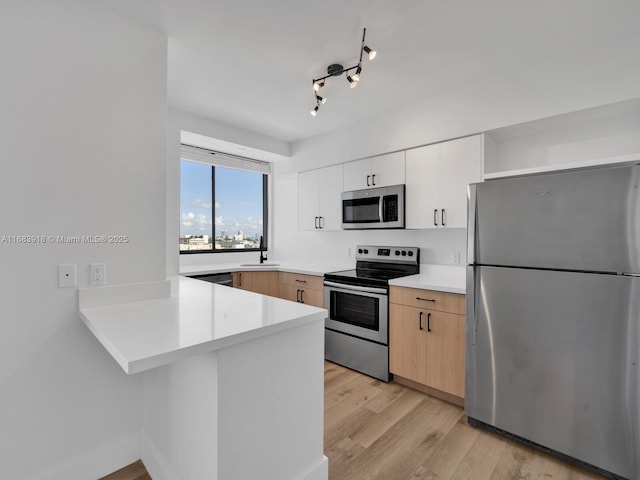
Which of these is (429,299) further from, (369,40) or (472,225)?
(369,40)

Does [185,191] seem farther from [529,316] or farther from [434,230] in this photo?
[529,316]

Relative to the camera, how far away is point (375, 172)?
3256 millimetres

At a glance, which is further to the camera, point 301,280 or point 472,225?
point 301,280

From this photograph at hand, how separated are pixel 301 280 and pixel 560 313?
2303 millimetres

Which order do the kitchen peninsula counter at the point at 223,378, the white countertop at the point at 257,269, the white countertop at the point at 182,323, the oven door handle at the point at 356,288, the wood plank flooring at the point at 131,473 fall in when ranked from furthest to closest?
the white countertop at the point at 257,269, the oven door handle at the point at 356,288, the wood plank flooring at the point at 131,473, the kitchen peninsula counter at the point at 223,378, the white countertop at the point at 182,323

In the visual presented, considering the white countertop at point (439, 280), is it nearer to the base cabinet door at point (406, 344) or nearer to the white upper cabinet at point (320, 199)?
the base cabinet door at point (406, 344)

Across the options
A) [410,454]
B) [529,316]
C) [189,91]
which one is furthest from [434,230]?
[189,91]

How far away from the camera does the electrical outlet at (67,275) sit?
1.59m

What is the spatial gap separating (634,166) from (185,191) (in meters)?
3.94

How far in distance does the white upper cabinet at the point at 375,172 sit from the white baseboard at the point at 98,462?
9.15 ft

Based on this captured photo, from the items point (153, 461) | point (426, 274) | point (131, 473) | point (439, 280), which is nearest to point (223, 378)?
point (153, 461)

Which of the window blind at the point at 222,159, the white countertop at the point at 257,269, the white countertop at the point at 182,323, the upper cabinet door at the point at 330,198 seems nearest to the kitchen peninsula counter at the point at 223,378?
the white countertop at the point at 182,323

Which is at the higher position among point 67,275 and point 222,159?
point 222,159

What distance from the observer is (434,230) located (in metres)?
3.13
